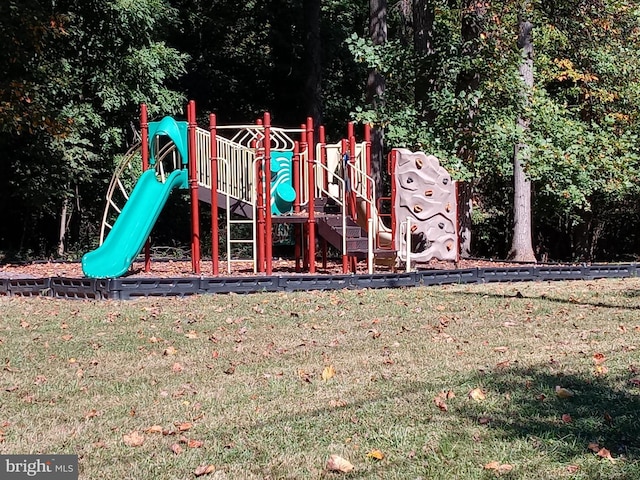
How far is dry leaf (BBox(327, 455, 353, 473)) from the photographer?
13.1 ft

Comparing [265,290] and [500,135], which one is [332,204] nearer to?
[500,135]

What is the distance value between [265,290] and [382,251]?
2.99m

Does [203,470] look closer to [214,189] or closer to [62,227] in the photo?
[214,189]

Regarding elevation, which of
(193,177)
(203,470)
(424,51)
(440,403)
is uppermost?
(424,51)

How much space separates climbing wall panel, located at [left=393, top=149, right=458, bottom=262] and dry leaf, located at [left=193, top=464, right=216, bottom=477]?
10607 millimetres

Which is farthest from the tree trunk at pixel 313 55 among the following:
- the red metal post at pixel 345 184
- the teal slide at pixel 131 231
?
the teal slide at pixel 131 231

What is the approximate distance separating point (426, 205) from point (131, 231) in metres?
5.46

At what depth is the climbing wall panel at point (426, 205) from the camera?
14.6m

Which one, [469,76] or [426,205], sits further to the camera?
[469,76]

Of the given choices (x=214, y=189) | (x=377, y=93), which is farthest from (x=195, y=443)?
(x=377, y=93)

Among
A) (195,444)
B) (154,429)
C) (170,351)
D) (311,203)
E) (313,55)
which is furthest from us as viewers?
(313,55)

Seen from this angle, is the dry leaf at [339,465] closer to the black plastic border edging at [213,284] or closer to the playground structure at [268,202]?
the black plastic border edging at [213,284]

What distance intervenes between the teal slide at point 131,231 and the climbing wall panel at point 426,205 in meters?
4.24

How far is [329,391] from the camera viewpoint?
5621mm
